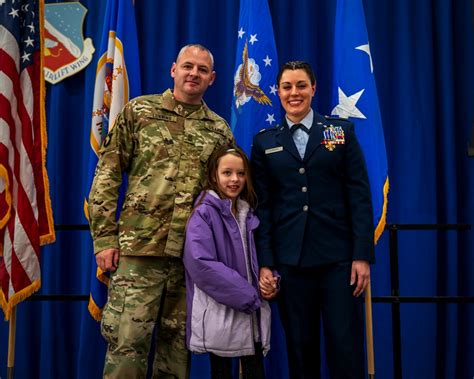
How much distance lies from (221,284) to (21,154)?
51.6 inches

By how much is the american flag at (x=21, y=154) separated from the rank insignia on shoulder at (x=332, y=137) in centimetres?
145

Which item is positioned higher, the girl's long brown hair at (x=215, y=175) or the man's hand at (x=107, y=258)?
the girl's long brown hair at (x=215, y=175)

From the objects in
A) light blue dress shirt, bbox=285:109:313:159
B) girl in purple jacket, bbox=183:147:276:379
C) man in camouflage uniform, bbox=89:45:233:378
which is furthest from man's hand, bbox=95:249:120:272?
light blue dress shirt, bbox=285:109:313:159

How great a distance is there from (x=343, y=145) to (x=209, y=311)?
831 mm

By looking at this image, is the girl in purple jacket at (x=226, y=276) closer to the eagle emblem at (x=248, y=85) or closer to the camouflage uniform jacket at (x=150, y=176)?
the camouflage uniform jacket at (x=150, y=176)

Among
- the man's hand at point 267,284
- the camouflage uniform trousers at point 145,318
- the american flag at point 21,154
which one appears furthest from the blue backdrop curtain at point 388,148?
the man's hand at point 267,284

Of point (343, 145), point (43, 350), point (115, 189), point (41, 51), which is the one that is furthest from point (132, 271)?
point (43, 350)

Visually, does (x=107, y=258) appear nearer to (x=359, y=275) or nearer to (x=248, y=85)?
(x=359, y=275)

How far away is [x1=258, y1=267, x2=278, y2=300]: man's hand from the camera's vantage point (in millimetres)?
1753

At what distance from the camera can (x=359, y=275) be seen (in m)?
1.72

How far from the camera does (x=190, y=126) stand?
6.67ft

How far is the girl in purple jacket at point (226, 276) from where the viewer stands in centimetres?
172

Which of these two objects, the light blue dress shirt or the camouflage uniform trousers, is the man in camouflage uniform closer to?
the camouflage uniform trousers

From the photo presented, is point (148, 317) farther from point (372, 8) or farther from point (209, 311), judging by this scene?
point (372, 8)
